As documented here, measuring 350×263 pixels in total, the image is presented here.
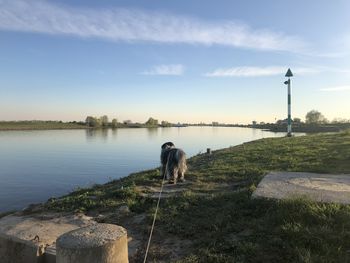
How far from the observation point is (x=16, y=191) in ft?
52.6

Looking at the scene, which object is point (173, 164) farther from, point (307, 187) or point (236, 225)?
point (236, 225)

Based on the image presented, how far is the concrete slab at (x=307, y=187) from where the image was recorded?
6.59 meters

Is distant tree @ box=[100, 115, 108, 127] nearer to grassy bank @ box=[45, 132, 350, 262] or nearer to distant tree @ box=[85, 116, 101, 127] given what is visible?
distant tree @ box=[85, 116, 101, 127]

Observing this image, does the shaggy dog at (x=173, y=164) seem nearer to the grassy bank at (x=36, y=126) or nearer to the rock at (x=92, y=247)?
the rock at (x=92, y=247)

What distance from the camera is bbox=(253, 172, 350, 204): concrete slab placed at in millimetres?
6586

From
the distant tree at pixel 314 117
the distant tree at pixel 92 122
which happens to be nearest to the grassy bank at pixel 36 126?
the distant tree at pixel 92 122

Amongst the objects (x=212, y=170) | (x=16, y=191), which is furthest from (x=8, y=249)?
(x=16, y=191)

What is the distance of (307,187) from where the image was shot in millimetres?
7664

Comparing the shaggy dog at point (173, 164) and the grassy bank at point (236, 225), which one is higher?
the shaggy dog at point (173, 164)

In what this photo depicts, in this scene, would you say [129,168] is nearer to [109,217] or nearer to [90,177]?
[90,177]

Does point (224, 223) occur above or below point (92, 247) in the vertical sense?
below

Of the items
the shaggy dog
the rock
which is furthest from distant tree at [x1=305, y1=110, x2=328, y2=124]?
the rock

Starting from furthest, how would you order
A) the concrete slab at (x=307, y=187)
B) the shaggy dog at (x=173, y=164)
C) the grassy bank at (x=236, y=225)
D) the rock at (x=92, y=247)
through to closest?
the shaggy dog at (x=173, y=164), the concrete slab at (x=307, y=187), the grassy bank at (x=236, y=225), the rock at (x=92, y=247)

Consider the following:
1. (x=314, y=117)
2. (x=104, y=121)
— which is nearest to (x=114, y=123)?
(x=104, y=121)
